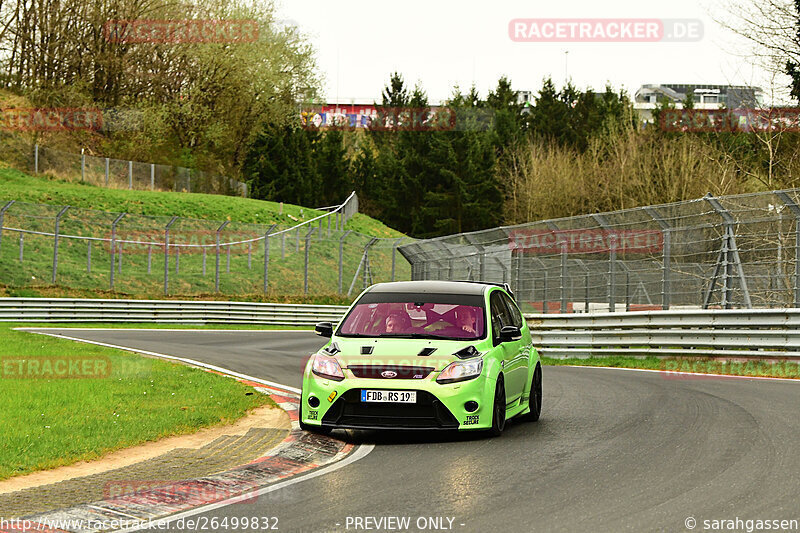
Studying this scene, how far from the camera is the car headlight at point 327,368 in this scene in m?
9.81

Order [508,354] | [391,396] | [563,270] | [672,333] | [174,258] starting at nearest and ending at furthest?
[391,396]
[508,354]
[672,333]
[563,270]
[174,258]

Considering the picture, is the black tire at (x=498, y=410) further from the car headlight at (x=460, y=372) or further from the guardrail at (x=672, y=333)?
the guardrail at (x=672, y=333)

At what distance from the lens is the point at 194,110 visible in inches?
2576

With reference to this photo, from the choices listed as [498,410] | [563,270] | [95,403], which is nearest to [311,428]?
[498,410]

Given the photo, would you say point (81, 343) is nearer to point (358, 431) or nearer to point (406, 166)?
point (358, 431)

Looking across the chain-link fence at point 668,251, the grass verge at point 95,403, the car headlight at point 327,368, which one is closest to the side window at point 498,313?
the car headlight at point 327,368

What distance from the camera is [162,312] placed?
36000 millimetres

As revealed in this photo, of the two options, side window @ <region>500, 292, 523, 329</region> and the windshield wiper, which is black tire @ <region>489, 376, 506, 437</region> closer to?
the windshield wiper

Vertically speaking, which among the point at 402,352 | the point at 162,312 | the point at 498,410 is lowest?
the point at 162,312

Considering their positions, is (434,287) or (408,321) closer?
(408,321)

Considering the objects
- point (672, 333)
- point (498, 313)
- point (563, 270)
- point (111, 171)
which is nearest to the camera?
point (498, 313)

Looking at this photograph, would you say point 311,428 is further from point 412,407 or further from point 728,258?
point 728,258

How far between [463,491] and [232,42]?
61480 mm

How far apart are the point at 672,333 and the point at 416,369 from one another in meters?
11.2
